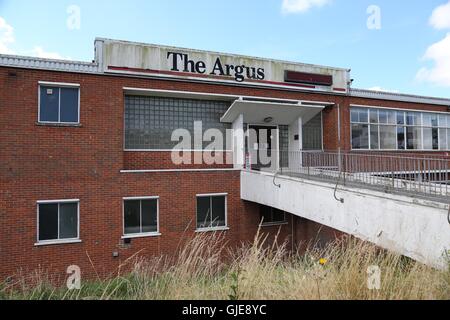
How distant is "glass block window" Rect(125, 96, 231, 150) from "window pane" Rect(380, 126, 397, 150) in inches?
353

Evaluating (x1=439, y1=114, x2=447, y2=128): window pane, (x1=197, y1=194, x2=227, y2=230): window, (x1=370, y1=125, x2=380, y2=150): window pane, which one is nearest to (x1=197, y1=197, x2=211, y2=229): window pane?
(x1=197, y1=194, x2=227, y2=230): window

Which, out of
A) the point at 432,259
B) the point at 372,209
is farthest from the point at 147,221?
the point at 432,259

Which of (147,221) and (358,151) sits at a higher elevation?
(358,151)

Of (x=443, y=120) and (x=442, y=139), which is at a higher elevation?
(x=443, y=120)

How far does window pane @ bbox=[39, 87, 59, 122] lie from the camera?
11.1 m

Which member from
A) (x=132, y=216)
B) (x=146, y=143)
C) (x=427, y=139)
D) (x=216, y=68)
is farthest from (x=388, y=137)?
(x=132, y=216)

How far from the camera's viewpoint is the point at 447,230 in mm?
5375

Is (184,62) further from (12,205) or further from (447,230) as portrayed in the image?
(447,230)

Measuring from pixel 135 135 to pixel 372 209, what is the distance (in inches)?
352

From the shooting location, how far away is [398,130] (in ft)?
56.0

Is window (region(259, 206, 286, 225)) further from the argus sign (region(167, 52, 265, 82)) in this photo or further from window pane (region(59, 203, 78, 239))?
window pane (region(59, 203, 78, 239))

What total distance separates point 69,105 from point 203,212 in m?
6.24

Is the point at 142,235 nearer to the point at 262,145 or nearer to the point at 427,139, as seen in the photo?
the point at 262,145
